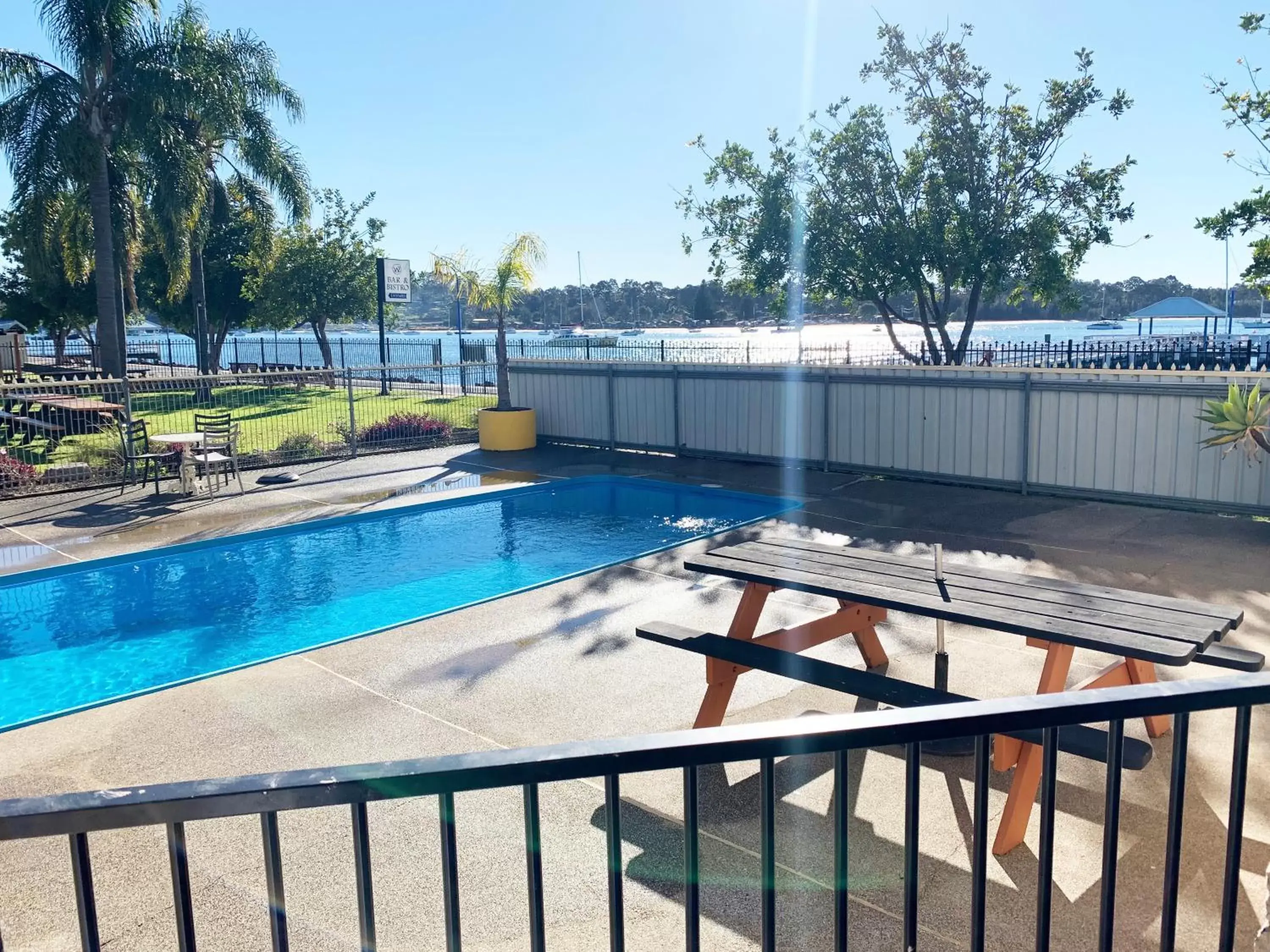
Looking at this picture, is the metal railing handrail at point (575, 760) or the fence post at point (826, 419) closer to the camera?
the metal railing handrail at point (575, 760)

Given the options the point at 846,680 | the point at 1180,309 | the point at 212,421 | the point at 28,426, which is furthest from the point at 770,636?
the point at 1180,309

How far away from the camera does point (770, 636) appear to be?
5.34 m

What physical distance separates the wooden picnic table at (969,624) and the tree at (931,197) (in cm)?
1491

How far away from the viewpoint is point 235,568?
9.98m

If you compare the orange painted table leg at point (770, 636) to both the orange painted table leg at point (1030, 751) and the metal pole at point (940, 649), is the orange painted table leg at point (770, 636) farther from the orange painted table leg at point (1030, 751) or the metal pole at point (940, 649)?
the orange painted table leg at point (1030, 751)

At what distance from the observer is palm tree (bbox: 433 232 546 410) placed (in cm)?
1833

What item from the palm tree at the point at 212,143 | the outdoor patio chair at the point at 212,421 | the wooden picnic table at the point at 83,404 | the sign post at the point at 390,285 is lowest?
the outdoor patio chair at the point at 212,421

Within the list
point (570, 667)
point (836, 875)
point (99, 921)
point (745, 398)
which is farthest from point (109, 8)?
point (836, 875)

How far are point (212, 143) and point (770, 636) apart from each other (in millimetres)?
23706

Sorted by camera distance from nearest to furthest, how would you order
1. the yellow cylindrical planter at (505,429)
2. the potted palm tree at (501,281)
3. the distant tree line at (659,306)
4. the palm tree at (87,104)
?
the yellow cylindrical planter at (505,429) < the potted palm tree at (501,281) < the palm tree at (87,104) < the distant tree line at (659,306)

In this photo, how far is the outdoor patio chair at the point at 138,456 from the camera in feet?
43.0

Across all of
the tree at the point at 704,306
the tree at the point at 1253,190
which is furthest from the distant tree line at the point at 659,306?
the tree at the point at 1253,190

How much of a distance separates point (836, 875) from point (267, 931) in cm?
250

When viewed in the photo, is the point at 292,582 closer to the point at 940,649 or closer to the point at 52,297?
the point at 940,649
